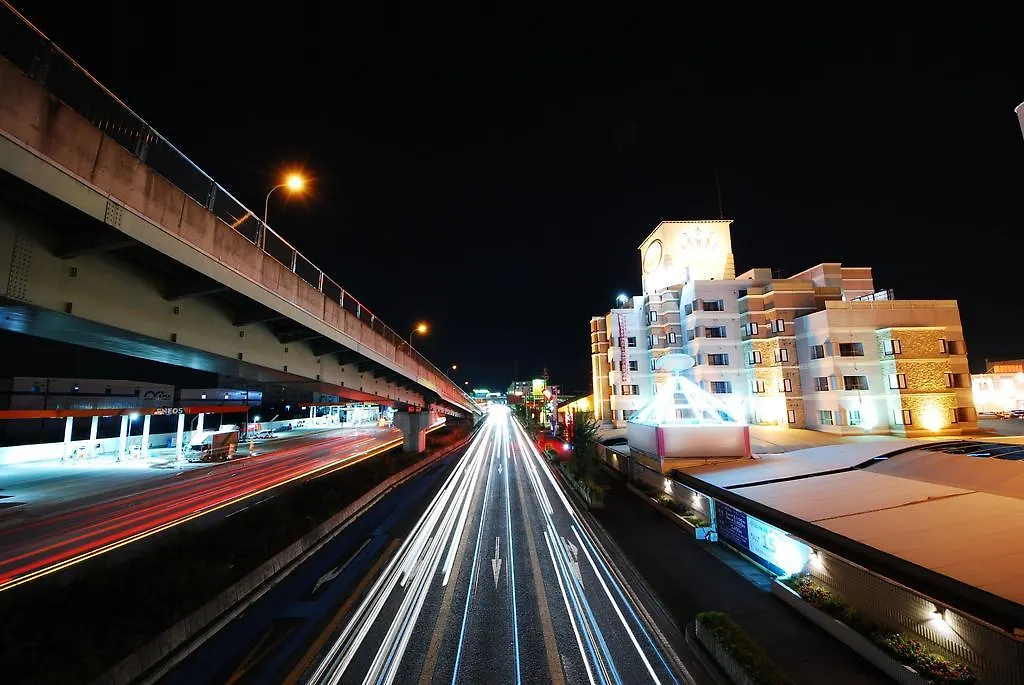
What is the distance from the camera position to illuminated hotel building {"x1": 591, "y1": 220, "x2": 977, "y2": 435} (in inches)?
1220

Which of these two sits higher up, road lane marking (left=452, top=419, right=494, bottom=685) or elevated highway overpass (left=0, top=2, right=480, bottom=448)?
elevated highway overpass (left=0, top=2, right=480, bottom=448)

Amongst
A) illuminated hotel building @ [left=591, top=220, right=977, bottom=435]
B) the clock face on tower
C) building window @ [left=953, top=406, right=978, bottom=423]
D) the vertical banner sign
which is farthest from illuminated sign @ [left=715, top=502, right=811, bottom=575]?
the clock face on tower

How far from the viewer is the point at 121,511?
17.1 metres

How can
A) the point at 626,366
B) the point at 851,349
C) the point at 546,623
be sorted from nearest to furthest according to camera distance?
the point at 546,623 < the point at 851,349 < the point at 626,366

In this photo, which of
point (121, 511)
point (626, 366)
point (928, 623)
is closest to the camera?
point (928, 623)

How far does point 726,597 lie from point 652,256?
172ft

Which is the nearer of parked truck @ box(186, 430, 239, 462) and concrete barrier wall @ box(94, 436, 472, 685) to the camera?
concrete barrier wall @ box(94, 436, 472, 685)

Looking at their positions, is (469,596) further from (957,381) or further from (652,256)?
(652,256)

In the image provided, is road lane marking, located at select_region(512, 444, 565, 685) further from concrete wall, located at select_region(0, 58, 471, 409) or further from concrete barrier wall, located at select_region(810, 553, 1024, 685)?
concrete wall, located at select_region(0, 58, 471, 409)

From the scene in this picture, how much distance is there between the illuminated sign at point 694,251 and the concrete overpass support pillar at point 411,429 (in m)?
36.8

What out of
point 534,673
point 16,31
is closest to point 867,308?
point 534,673

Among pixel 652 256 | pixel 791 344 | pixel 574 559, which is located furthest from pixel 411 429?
pixel 652 256

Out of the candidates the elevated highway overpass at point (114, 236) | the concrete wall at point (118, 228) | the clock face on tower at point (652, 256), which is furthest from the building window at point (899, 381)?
the concrete wall at point (118, 228)

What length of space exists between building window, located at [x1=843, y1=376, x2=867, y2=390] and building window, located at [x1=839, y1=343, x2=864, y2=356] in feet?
6.67
